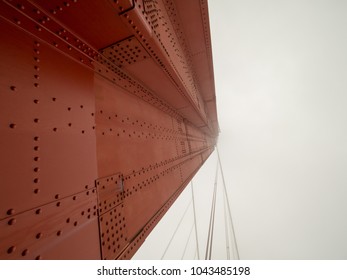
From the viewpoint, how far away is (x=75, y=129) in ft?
6.13

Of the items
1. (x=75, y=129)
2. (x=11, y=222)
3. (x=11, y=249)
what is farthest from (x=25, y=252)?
(x=75, y=129)

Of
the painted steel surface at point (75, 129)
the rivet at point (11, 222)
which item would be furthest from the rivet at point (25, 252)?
the rivet at point (11, 222)

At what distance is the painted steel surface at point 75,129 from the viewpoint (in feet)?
4.33

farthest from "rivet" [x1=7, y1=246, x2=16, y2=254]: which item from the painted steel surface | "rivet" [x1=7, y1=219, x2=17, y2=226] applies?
"rivet" [x1=7, y1=219, x2=17, y2=226]

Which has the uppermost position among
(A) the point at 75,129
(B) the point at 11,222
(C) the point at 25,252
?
(A) the point at 75,129

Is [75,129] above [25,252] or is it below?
above

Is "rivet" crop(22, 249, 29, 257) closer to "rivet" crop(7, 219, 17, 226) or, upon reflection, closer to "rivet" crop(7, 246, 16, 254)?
"rivet" crop(7, 246, 16, 254)

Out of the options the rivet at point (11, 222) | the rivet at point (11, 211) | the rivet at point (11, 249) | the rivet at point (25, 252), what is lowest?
the rivet at point (25, 252)

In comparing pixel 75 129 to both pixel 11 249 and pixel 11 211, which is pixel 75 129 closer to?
pixel 11 211

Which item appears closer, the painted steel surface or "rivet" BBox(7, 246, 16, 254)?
"rivet" BBox(7, 246, 16, 254)

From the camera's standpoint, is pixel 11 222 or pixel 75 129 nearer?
pixel 11 222

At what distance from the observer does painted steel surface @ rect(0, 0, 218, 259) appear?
132 cm

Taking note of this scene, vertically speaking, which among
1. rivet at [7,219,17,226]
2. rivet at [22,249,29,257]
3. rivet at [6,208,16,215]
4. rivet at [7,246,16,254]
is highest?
rivet at [6,208,16,215]

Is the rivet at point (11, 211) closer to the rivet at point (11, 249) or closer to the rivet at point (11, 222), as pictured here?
the rivet at point (11, 222)
